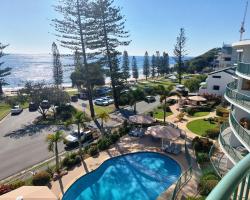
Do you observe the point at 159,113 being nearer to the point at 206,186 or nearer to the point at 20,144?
the point at 20,144

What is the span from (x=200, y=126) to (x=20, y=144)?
2237 centimetres

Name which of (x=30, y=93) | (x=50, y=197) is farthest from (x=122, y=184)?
(x=30, y=93)

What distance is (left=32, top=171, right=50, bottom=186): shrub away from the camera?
747 inches

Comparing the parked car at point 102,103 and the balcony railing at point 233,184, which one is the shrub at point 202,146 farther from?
the parked car at point 102,103

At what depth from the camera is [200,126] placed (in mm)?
32219

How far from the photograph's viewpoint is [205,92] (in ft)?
158

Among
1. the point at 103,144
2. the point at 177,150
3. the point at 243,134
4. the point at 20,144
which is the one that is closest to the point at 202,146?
the point at 177,150

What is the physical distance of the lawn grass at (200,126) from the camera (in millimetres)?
30219

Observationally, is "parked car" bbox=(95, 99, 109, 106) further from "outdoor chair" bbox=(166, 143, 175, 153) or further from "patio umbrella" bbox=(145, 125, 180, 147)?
"outdoor chair" bbox=(166, 143, 175, 153)

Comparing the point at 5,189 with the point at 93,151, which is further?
the point at 93,151

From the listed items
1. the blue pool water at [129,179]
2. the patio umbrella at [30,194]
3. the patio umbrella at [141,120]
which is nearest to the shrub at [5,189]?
the patio umbrella at [30,194]

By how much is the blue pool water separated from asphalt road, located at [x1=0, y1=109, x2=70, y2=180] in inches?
261

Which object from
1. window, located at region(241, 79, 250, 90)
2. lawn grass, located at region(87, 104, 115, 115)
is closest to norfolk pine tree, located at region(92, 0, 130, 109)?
lawn grass, located at region(87, 104, 115, 115)

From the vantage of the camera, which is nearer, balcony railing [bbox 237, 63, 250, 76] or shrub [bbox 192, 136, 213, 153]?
balcony railing [bbox 237, 63, 250, 76]
